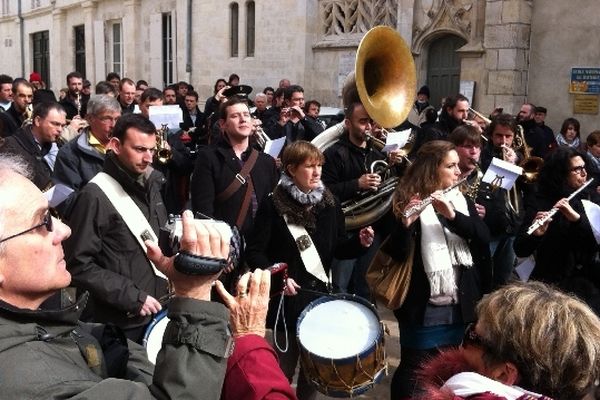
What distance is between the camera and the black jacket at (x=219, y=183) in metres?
4.33

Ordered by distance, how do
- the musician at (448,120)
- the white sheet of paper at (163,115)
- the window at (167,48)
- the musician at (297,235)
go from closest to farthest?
1. the musician at (297,235)
2. the white sheet of paper at (163,115)
3. the musician at (448,120)
4. the window at (167,48)

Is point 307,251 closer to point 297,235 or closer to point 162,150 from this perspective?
point 297,235

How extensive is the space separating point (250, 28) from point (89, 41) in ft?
32.3

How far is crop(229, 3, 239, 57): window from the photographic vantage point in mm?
17812

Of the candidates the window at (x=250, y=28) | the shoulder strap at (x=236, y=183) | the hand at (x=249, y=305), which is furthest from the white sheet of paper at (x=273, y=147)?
the window at (x=250, y=28)

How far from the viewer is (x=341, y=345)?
119 inches

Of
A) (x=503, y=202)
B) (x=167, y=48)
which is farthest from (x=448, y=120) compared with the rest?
(x=167, y=48)

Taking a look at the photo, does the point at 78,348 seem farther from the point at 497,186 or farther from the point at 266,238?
the point at 497,186

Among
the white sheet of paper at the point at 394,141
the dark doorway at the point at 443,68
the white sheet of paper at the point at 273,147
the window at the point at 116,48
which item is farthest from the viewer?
the window at the point at 116,48

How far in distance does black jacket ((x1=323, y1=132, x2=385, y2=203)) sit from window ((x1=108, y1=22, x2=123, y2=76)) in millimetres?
19802

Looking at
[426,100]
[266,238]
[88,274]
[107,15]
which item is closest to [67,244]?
[88,274]

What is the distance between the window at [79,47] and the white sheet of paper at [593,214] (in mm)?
24621

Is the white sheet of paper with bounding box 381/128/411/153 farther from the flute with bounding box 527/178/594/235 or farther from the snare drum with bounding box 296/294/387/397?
the snare drum with bounding box 296/294/387/397

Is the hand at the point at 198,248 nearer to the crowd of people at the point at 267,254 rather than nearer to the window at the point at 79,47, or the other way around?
the crowd of people at the point at 267,254
